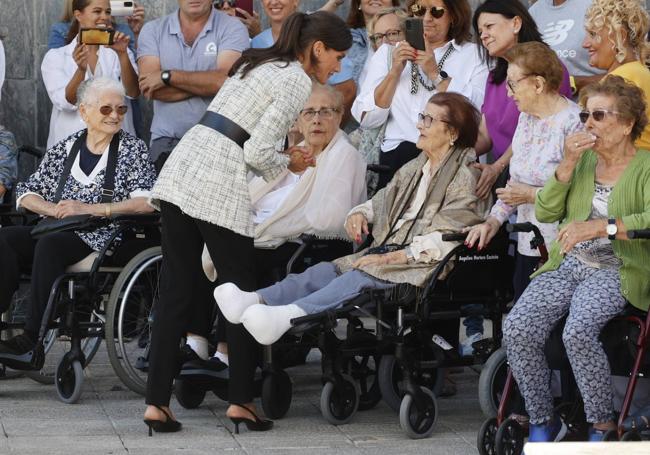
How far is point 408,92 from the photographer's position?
7254 millimetres

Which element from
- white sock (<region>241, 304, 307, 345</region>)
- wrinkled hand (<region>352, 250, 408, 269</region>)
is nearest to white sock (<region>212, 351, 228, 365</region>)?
white sock (<region>241, 304, 307, 345</region>)

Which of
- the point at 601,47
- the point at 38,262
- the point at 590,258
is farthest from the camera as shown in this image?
the point at 38,262

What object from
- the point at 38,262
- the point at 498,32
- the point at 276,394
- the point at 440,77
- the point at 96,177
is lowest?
the point at 276,394

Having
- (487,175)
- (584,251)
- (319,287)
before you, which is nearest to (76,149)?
(319,287)

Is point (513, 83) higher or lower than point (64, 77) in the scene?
higher

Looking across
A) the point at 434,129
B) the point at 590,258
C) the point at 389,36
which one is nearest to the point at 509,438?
the point at 590,258

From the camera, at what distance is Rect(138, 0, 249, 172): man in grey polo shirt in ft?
25.9

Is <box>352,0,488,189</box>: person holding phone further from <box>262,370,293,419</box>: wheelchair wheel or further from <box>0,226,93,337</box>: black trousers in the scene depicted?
<box>0,226,93,337</box>: black trousers

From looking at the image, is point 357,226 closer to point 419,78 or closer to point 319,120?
point 319,120

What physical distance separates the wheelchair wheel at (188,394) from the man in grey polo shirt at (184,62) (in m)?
1.69

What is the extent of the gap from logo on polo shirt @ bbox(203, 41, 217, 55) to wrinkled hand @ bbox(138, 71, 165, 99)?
293 mm

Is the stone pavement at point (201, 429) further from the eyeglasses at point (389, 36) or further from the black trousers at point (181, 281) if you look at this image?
the eyeglasses at point (389, 36)

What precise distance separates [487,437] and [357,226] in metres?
1.37

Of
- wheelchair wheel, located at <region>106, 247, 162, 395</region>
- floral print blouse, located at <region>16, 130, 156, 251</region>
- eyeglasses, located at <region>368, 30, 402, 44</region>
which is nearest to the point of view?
wheelchair wheel, located at <region>106, 247, 162, 395</region>
